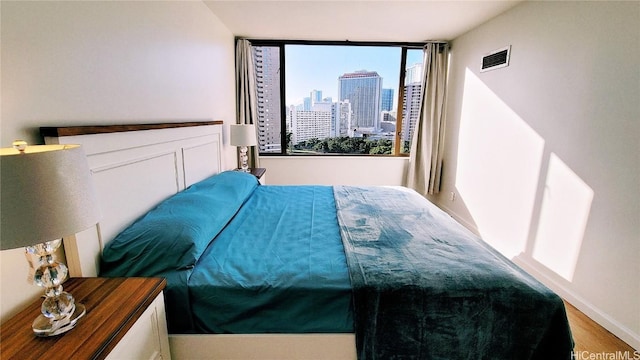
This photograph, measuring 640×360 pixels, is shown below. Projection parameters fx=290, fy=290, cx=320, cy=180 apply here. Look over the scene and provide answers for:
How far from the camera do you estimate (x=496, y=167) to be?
3.00 m

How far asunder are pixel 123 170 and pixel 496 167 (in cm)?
321

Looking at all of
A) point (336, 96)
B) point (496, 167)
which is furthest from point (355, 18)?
point (496, 167)

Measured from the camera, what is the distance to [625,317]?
1.75 meters

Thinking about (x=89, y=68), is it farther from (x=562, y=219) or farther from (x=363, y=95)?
(x=363, y=95)

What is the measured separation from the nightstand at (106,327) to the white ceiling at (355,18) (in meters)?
2.56

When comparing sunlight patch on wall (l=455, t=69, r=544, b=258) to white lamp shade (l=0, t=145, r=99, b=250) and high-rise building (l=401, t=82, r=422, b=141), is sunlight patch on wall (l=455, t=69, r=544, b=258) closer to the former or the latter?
high-rise building (l=401, t=82, r=422, b=141)

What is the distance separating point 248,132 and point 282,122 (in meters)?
1.01

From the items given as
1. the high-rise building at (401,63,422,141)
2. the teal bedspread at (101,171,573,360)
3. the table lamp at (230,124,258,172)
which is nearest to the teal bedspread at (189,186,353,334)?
the teal bedspread at (101,171,573,360)

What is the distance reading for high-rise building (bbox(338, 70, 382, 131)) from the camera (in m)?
4.23

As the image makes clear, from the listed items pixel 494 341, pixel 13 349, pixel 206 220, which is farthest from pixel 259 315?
pixel 494 341

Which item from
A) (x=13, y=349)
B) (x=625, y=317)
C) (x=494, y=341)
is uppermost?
(x=13, y=349)

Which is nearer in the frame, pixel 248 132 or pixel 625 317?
pixel 625 317

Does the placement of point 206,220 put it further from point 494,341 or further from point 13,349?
point 494,341

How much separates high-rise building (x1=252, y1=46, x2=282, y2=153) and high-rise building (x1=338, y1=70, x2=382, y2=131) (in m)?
0.95
